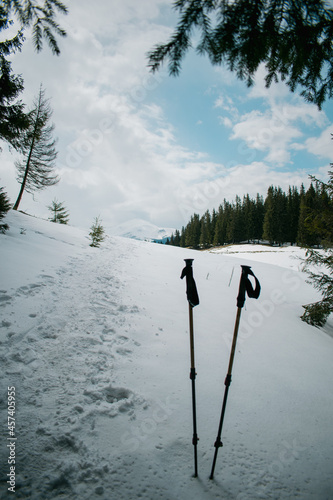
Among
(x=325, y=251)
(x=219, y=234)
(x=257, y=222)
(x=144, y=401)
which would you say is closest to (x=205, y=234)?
(x=219, y=234)

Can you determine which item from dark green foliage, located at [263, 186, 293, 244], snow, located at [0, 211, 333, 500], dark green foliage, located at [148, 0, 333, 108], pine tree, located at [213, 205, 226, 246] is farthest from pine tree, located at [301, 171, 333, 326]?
pine tree, located at [213, 205, 226, 246]

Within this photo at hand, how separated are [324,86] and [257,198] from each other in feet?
218

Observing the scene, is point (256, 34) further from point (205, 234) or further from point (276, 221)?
point (205, 234)

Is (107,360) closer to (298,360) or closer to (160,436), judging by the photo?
(160,436)

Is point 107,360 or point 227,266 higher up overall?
point 227,266

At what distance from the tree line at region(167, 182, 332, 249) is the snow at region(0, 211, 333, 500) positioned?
127 feet

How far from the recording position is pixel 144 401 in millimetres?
2627

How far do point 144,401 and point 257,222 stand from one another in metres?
61.6

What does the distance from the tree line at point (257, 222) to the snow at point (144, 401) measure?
3858 cm

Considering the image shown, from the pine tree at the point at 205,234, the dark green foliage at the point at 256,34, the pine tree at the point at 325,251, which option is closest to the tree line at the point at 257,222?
the pine tree at the point at 205,234

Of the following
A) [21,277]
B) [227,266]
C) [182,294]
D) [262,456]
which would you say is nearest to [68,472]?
[262,456]

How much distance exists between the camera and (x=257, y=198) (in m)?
61.2

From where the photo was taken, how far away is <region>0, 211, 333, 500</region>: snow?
183 cm

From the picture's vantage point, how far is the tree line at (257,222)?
159ft
